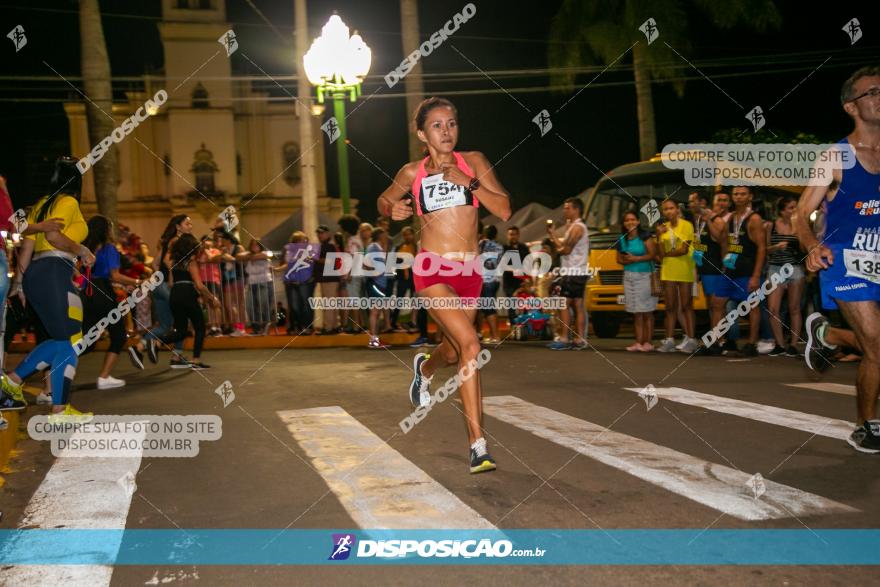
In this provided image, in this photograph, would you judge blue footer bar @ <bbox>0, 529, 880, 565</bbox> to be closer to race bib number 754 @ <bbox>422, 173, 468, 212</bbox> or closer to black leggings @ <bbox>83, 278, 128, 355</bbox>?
race bib number 754 @ <bbox>422, 173, 468, 212</bbox>

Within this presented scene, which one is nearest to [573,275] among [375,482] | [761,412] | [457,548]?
[761,412]

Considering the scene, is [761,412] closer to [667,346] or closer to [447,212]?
[447,212]

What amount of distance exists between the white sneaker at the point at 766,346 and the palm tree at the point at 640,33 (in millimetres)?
14092

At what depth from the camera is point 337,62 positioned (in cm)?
1716

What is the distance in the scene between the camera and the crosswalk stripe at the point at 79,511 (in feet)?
12.6

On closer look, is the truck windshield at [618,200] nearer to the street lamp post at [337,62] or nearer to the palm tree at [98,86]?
the street lamp post at [337,62]

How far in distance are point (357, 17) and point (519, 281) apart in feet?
77.2

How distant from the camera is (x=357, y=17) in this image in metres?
36.8

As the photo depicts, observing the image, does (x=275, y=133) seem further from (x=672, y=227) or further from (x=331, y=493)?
(x=331, y=493)

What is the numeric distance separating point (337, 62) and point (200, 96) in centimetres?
4105

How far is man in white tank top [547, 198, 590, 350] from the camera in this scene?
44.0 feet

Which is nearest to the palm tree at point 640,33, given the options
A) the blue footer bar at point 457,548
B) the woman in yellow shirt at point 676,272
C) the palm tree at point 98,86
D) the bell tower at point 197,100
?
the woman in yellow shirt at point 676,272

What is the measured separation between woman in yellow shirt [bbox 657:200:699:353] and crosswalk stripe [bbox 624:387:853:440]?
416cm

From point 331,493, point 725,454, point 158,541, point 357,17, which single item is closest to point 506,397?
point 725,454
